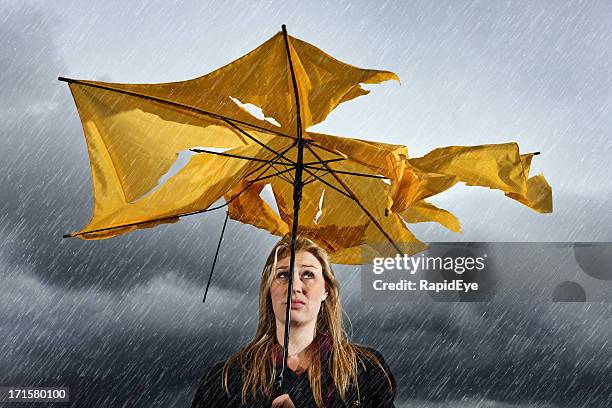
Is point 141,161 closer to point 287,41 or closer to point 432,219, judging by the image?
point 287,41

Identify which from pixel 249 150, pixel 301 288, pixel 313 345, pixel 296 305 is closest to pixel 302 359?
pixel 313 345

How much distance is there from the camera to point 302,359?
4340 mm

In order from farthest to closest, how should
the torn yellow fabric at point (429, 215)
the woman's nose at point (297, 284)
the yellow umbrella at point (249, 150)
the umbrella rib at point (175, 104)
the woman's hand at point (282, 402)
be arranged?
the torn yellow fabric at point (429, 215) < the woman's nose at point (297, 284) < the umbrella rib at point (175, 104) < the yellow umbrella at point (249, 150) < the woman's hand at point (282, 402)

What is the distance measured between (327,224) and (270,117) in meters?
1.63

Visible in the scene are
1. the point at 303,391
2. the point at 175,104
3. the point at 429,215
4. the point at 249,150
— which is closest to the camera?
the point at 303,391

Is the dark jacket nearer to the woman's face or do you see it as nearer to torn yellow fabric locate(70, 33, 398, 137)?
the woman's face

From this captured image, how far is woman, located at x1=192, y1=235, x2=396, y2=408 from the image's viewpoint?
4184mm

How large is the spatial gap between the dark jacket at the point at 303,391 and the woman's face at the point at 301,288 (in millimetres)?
334

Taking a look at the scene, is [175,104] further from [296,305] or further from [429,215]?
[429,215]

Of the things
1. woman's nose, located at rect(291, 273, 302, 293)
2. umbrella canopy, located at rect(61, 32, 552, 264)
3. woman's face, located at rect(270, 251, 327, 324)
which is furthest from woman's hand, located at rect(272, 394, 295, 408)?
umbrella canopy, located at rect(61, 32, 552, 264)

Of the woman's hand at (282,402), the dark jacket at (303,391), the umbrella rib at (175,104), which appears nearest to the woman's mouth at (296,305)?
the dark jacket at (303,391)

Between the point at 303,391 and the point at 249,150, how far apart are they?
179cm

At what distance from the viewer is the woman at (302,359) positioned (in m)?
4.18

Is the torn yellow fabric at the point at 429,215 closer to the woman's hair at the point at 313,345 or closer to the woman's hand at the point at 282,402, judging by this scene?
the woman's hair at the point at 313,345
